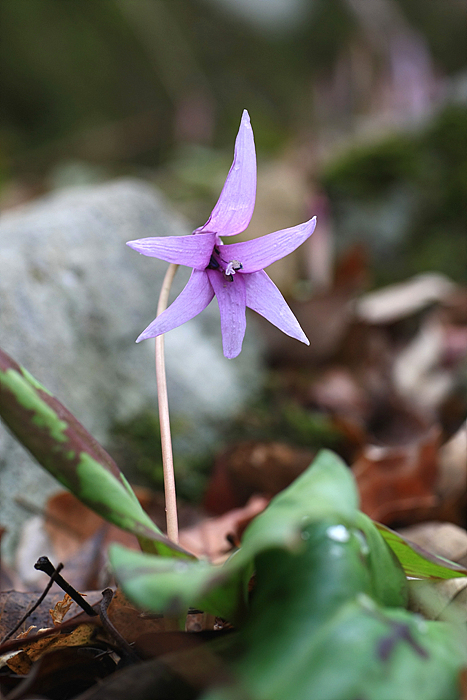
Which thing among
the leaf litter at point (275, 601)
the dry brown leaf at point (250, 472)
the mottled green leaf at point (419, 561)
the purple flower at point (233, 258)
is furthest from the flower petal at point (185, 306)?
the dry brown leaf at point (250, 472)

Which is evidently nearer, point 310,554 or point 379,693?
point 379,693

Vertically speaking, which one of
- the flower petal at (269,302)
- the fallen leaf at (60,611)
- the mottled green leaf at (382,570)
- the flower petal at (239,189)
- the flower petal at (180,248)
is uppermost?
the flower petal at (239,189)

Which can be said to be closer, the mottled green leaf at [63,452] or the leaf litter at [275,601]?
the leaf litter at [275,601]

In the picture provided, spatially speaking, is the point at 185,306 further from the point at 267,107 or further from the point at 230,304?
the point at 267,107

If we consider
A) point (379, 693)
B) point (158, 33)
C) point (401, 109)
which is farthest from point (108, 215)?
point (158, 33)

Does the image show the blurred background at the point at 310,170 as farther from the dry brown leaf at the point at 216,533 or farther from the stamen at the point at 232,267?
the stamen at the point at 232,267

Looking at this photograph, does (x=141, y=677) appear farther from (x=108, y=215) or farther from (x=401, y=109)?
(x=401, y=109)

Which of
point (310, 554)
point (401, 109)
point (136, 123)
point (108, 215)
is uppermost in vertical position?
point (136, 123)

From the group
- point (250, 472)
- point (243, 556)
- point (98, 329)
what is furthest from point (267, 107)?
point (243, 556)
